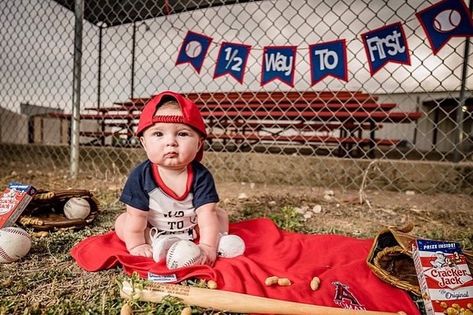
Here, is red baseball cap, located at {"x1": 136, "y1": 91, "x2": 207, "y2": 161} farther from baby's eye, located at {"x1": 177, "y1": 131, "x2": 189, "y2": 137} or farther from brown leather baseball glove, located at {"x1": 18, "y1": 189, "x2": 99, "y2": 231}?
brown leather baseball glove, located at {"x1": 18, "y1": 189, "x2": 99, "y2": 231}

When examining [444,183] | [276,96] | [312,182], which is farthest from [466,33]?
[276,96]

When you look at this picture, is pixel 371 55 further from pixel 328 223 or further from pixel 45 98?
pixel 45 98

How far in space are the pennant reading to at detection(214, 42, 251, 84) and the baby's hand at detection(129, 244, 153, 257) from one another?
186cm

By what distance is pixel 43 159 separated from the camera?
4.66 m

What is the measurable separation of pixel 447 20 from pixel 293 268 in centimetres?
211

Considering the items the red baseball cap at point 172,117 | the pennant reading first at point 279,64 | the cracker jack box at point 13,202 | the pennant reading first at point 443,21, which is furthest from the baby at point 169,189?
the pennant reading first at point 443,21

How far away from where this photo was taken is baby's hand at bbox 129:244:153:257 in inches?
56.2

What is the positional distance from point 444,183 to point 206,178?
8.72ft

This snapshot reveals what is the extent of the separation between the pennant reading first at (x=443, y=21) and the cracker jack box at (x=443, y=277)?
1771 millimetres

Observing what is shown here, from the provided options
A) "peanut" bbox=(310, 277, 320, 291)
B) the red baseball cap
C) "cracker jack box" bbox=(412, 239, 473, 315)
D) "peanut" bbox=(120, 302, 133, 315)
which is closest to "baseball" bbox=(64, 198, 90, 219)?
the red baseball cap

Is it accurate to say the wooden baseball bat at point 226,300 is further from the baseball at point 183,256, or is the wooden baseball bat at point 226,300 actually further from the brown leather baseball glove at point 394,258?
the brown leather baseball glove at point 394,258

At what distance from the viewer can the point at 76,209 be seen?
191cm

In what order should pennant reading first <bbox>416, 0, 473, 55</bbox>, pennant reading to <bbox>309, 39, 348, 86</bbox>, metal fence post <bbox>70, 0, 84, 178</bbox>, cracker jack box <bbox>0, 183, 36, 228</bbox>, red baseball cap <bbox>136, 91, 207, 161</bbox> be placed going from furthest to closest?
metal fence post <bbox>70, 0, 84, 178</bbox> < pennant reading to <bbox>309, 39, 348, 86</bbox> < pennant reading first <bbox>416, 0, 473, 55</bbox> < cracker jack box <bbox>0, 183, 36, 228</bbox> < red baseball cap <bbox>136, 91, 207, 161</bbox>

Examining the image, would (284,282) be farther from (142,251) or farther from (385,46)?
(385,46)
